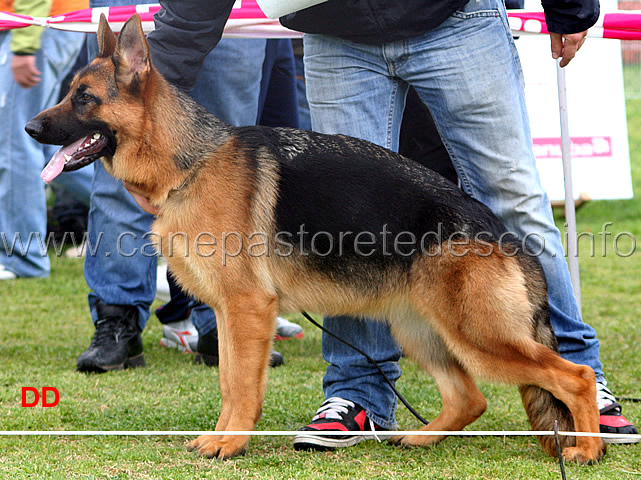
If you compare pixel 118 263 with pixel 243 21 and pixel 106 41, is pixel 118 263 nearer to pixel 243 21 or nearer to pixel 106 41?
pixel 243 21

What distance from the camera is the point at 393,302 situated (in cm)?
303

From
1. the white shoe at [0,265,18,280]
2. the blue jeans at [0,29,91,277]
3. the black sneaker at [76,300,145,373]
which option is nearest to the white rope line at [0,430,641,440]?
the black sneaker at [76,300,145,373]

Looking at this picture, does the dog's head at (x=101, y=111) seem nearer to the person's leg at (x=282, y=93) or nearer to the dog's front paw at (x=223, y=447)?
the dog's front paw at (x=223, y=447)

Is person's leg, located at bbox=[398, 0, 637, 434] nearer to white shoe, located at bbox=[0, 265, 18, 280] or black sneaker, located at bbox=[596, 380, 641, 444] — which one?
black sneaker, located at bbox=[596, 380, 641, 444]

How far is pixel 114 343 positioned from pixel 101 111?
1.66 meters

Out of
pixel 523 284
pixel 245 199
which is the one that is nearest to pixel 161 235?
pixel 245 199

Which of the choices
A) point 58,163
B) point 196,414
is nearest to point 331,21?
point 58,163

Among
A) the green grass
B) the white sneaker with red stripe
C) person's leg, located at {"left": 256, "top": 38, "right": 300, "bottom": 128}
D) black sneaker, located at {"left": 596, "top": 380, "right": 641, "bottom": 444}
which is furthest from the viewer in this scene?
person's leg, located at {"left": 256, "top": 38, "right": 300, "bottom": 128}

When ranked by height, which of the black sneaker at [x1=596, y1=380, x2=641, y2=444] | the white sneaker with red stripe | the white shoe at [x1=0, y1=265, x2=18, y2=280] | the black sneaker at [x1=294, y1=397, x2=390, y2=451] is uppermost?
the black sneaker at [x1=294, y1=397, x2=390, y2=451]

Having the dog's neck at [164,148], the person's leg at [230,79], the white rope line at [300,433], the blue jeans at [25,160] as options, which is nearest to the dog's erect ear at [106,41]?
the dog's neck at [164,148]

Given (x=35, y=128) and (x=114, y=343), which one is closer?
(x=35, y=128)

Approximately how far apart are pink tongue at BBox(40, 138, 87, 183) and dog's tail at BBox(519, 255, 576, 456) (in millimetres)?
1764

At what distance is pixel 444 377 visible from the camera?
10.7 ft

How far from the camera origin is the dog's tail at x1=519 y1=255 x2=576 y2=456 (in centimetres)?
291
